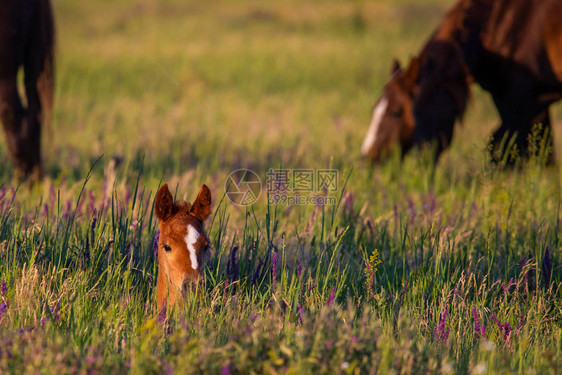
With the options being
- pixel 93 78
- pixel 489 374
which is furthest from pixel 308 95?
pixel 489 374

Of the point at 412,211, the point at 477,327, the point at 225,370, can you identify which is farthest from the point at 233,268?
the point at 412,211

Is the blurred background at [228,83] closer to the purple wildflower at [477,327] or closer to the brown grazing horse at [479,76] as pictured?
the brown grazing horse at [479,76]

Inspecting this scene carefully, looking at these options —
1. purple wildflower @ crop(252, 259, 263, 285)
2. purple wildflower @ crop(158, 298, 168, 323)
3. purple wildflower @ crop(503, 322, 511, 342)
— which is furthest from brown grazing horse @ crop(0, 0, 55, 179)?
purple wildflower @ crop(503, 322, 511, 342)

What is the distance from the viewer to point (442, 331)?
302cm

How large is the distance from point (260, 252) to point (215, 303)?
83cm

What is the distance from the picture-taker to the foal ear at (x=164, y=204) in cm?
285

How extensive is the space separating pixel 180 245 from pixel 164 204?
0.25 m

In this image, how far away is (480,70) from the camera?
703 centimetres

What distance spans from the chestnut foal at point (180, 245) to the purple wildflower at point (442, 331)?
1.21 m

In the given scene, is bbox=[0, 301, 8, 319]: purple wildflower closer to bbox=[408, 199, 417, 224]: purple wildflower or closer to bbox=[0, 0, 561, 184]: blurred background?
bbox=[0, 0, 561, 184]: blurred background

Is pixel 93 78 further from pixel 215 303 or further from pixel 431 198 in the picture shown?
pixel 215 303

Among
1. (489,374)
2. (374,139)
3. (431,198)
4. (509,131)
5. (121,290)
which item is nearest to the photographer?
(489,374)

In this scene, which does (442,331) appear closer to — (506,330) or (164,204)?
(506,330)

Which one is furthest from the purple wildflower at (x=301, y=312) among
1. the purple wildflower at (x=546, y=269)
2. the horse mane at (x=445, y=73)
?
the horse mane at (x=445, y=73)
